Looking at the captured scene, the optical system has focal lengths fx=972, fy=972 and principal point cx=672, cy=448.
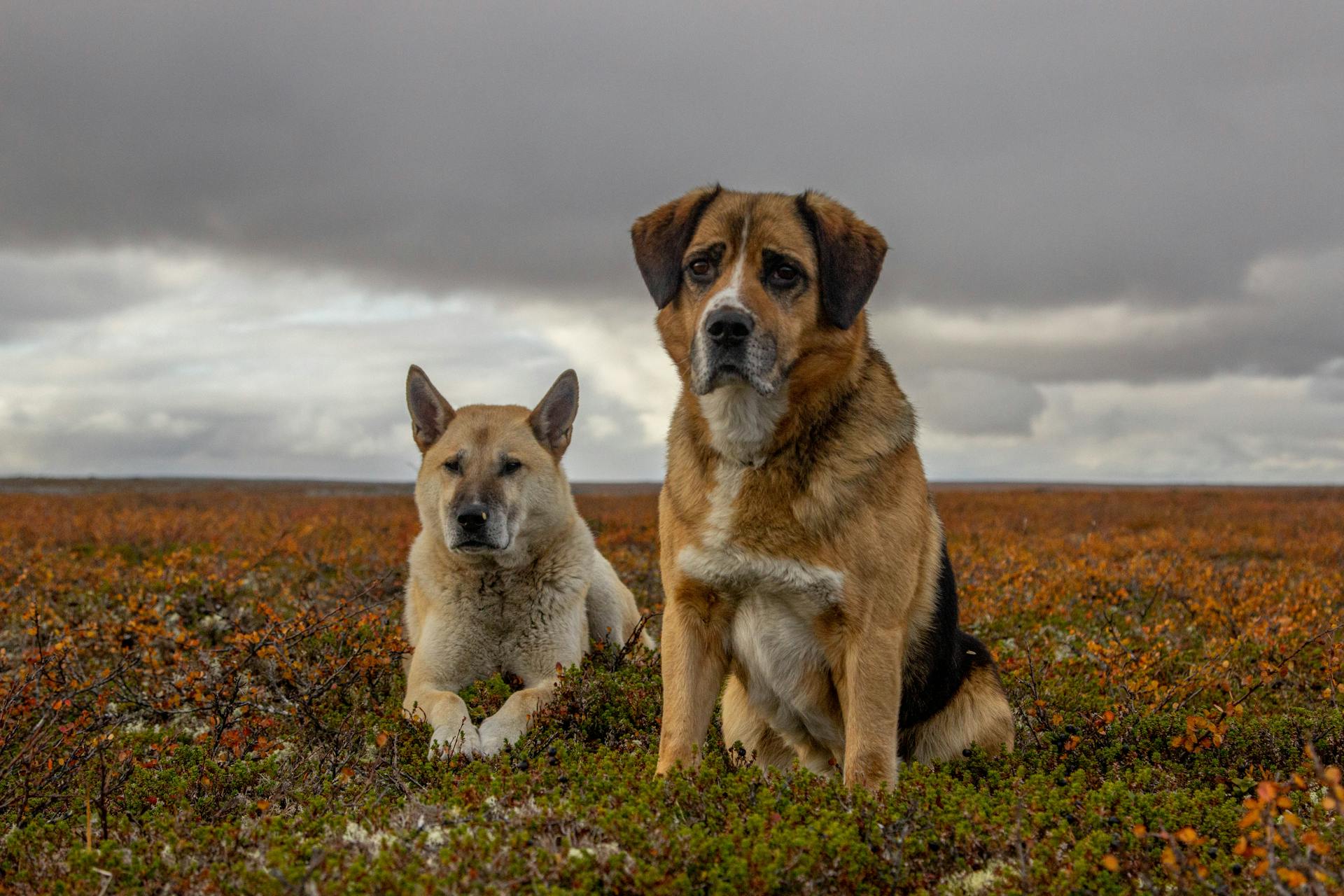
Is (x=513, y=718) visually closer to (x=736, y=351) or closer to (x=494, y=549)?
(x=494, y=549)

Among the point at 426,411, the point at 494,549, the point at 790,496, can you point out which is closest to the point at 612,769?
the point at 790,496

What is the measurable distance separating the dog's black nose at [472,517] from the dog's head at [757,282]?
7.21 ft

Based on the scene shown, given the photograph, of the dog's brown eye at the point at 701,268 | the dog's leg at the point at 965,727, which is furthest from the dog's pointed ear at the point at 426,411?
the dog's leg at the point at 965,727

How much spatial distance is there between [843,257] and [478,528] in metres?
3.06

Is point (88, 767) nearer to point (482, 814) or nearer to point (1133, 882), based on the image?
point (482, 814)

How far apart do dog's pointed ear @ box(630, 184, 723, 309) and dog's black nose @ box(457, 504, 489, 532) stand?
2243mm

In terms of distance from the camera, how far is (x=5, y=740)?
4883mm

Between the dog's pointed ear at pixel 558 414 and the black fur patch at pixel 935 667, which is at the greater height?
the dog's pointed ear at pixel 558 414

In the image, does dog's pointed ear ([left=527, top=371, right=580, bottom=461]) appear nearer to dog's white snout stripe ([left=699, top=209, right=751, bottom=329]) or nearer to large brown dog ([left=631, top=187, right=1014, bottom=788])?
large brown dog ([left=631, top=187, right=1014, bottom=788])

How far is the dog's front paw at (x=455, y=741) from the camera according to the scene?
5.05m

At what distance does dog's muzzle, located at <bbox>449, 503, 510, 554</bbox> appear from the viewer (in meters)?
6.13

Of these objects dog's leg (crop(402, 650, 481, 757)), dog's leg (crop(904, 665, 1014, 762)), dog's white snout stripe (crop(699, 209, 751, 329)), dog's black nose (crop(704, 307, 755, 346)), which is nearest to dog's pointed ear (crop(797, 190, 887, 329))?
dog's white snout stripe (crop(699, 209, 751, 329))

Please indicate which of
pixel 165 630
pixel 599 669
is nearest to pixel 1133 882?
pixel 599 669

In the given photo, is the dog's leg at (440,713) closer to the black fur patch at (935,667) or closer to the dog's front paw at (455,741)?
the dog's front paw at (455,741)
